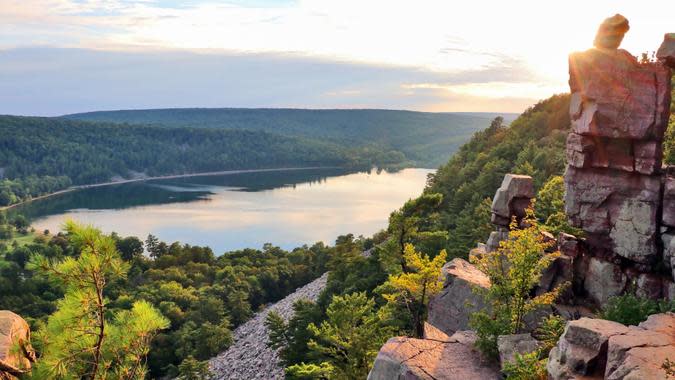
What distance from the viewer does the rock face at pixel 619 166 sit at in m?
19.7

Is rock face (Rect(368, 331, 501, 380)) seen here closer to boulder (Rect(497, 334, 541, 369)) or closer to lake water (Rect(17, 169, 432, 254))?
boulder (Rect(497, 334, 541, 369))

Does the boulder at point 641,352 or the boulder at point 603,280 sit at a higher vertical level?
the boulder at point 641,352

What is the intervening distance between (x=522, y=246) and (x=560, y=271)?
480cm

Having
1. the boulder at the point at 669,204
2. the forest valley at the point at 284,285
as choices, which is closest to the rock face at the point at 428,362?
the forest valley at the point at 284,285

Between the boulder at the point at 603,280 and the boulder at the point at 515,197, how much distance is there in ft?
17.2

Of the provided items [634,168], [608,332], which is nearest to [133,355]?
[608,332]

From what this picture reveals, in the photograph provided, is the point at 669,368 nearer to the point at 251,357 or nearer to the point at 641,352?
the point at 641,352

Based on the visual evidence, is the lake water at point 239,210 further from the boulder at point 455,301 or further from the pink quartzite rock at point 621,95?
the pink quartzite rock at point 621,95

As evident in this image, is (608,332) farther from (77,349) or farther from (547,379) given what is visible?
(77,349)

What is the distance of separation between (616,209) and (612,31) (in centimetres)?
656

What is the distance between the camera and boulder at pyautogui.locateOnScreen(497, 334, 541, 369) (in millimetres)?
16141

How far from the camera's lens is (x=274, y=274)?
239 ft

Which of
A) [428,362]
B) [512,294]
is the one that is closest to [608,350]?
[512,294]

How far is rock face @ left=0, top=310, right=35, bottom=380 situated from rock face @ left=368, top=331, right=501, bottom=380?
30.8 ft
